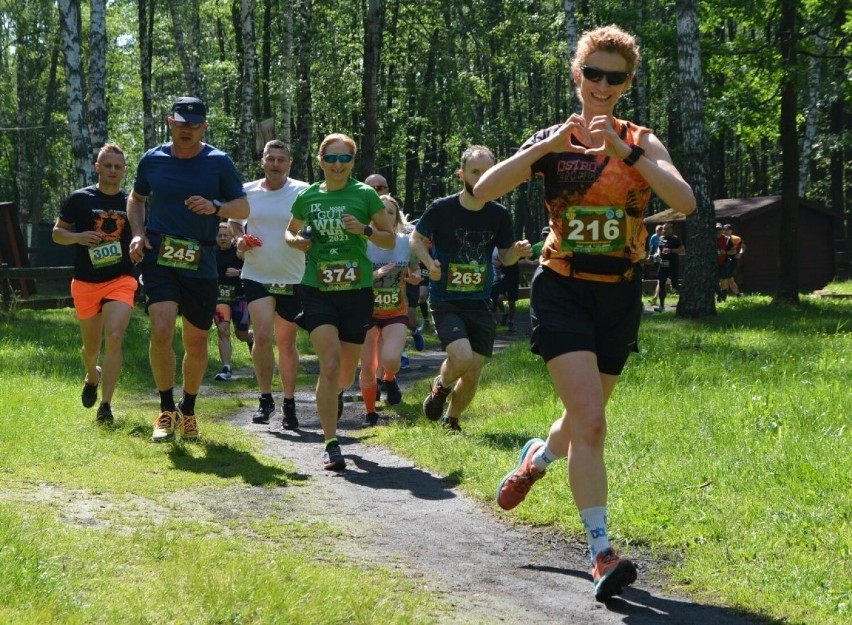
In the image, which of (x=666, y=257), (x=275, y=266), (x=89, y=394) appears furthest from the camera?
(x=666, y=257)

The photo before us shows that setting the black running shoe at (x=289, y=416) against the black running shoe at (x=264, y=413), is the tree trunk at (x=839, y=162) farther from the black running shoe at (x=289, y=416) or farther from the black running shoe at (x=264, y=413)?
the black running shoe at (x=289, y=416)

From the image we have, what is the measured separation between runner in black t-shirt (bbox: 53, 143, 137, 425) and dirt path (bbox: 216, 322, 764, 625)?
78.0 inches

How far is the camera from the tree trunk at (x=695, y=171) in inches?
781

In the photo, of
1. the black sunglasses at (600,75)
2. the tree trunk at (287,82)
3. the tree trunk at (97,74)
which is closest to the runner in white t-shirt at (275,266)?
the black sunglasses at (600,75)

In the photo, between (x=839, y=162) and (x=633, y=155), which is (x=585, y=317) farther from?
(x=839, y=162)

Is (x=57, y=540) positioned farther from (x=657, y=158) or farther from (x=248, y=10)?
(x=248, y=10)

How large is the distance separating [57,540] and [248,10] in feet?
96.8

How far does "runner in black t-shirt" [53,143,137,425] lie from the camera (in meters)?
9.66

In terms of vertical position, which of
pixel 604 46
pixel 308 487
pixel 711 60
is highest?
pixel 711 60

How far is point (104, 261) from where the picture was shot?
31.9 feet

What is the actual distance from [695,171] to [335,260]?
13183mm

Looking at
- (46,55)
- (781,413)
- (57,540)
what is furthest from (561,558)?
(46,55)

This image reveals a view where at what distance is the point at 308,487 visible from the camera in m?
7.56

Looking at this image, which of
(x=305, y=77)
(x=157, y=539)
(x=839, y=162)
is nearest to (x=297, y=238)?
(x=157, y=539)
